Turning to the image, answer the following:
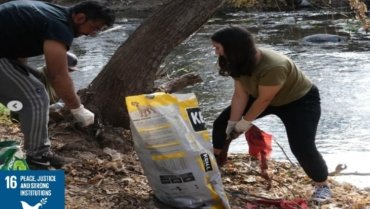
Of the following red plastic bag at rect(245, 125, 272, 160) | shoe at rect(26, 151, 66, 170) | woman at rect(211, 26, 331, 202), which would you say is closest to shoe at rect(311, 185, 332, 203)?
woman at rect(211, 26, 331, 202)

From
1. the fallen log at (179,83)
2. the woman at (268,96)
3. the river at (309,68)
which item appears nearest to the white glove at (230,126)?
the woman at (268,96)

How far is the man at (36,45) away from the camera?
3240mm

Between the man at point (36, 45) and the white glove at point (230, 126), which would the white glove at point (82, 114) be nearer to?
the man at point (36, 45)

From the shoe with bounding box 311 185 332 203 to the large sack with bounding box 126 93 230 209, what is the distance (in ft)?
3.12

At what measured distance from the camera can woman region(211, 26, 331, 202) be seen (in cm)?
351

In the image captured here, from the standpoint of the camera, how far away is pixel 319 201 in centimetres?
395

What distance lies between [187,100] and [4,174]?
4.16 ft

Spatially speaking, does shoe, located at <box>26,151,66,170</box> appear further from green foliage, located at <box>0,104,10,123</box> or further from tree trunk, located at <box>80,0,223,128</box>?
green foliage, located at <box>0,104,10,123</box>

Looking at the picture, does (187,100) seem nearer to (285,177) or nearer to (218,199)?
(218,199)

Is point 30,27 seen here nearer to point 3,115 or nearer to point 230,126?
point 230,126

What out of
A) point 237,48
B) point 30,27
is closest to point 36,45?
point 30,27

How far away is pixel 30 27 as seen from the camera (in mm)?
3275

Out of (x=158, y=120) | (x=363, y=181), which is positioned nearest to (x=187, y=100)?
(x=158, y=120)

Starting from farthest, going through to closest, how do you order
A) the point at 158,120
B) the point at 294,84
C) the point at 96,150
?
1. the point at 96,150
2. the point at 294,84
3. the point at 158,120
